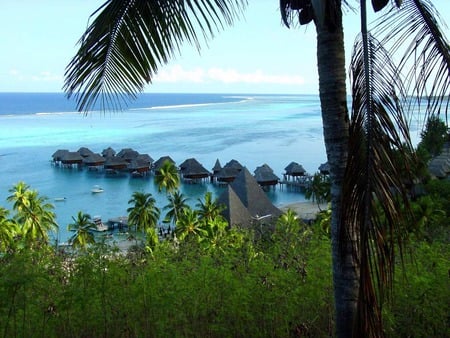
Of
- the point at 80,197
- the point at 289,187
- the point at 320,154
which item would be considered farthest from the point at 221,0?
the point at 320,154

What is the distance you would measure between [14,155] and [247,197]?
3014cm

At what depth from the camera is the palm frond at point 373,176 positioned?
6.18 feet

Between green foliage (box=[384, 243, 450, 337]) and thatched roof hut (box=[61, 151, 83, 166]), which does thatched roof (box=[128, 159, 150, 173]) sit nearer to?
thatched roof hut (box=[61, 151, 83, 166])

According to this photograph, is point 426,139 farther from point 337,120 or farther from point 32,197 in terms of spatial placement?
point 337,120

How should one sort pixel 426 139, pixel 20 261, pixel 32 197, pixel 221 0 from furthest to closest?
1. pixel 426 139
2. pixel 32 197
3. pixel 20 261
4. pixel 221 0

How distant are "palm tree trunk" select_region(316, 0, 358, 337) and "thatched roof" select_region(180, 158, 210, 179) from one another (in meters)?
29.9

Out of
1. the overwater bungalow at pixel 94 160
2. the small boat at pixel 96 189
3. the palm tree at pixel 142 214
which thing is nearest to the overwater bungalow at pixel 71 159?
the overwater bungalow at pixel 94 160

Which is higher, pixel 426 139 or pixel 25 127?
pixel 25 127

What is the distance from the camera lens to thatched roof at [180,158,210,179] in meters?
32.4

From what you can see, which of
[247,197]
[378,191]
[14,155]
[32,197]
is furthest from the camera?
[14,155]

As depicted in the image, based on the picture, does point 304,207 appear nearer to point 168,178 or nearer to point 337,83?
point 168,178

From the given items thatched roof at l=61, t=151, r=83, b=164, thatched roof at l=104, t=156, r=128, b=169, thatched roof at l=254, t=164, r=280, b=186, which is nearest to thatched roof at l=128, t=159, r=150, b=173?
thatched roof at l=104, t=156, r=128, b=169

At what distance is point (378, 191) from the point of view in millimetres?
1883

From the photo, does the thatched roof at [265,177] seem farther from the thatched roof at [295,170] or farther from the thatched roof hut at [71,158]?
the thatched roof hut at [71,158]
